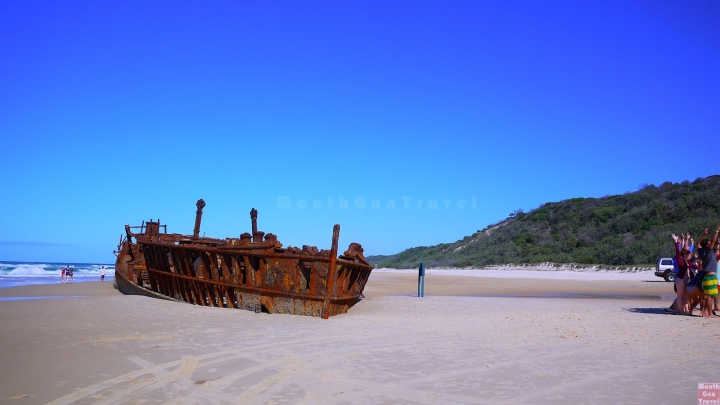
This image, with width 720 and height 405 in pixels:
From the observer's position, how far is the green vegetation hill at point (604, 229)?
38.1m

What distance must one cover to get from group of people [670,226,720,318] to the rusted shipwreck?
24.5ft

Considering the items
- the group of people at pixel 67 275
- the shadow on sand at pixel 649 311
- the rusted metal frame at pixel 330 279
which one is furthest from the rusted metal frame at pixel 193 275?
the group of people at pixel 67 275

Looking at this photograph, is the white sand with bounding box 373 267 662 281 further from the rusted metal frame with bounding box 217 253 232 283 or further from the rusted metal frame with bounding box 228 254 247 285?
the rusted metal frame with bounding box 217 253 232 283

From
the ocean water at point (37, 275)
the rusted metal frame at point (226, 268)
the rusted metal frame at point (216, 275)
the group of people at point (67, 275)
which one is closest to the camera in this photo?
the rusted metal frame at point (226, 268)

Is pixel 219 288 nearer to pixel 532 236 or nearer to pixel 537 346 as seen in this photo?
pixel 537 346

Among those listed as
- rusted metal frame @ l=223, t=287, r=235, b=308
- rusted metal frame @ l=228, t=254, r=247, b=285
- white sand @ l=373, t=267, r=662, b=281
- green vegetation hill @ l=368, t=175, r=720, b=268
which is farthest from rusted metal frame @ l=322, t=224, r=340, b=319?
green vegetation hill @ l=368, t=175, r=720, b=268

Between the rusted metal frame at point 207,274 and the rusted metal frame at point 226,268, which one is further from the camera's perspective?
the rusted metal frame at point 207,274

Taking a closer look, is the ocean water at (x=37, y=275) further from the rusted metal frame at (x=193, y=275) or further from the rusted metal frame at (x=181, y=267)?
the rusted metal frame at (x=193, y=275)

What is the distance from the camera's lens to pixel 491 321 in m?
10.8

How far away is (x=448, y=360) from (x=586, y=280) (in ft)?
88.8

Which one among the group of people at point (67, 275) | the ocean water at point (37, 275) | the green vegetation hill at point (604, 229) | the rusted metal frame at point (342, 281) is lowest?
the ocean water at point (37, 275)

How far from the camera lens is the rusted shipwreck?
1137 centimetres

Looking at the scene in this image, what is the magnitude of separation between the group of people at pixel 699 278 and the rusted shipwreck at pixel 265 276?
746cm

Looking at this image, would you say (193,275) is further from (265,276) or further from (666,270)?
(666,270)
